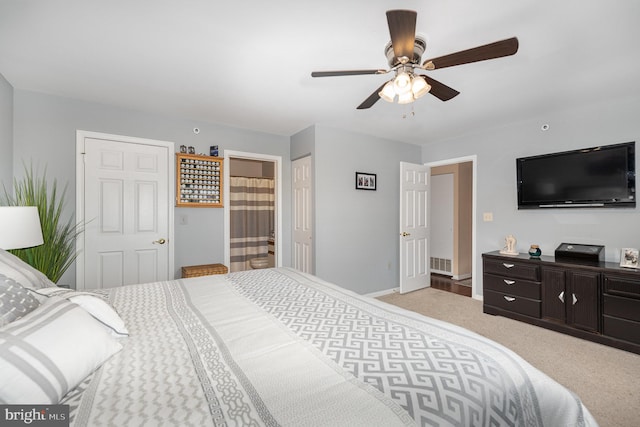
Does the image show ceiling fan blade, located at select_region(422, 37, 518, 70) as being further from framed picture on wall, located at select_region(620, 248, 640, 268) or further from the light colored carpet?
framed picture on wall, located at select_region(620, 248, 640, 268)

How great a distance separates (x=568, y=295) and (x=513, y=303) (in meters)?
0.55

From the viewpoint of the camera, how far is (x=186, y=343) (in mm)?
1146

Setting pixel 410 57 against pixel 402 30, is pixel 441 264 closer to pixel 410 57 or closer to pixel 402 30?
pixel 410 57

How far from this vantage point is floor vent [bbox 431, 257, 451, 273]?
5.60 metres

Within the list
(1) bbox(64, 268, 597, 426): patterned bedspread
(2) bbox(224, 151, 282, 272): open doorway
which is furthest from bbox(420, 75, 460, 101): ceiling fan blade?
(2) bbox(224, 151, 282, 272): open doorway

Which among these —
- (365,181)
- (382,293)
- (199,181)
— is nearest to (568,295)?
(382,293)

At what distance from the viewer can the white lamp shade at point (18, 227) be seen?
174cm

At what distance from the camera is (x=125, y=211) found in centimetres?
317

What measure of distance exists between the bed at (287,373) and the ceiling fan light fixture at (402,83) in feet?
4.31

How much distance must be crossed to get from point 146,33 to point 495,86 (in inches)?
114

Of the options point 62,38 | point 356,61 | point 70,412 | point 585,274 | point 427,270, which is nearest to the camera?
point 70,412

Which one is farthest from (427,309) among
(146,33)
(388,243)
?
(146,33)

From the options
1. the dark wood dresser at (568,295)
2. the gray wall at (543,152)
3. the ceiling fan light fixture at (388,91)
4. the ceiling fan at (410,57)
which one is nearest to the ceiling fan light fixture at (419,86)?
the ceiling fan at (410,57)

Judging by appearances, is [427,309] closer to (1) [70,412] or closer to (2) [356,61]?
(2) [356,61]
